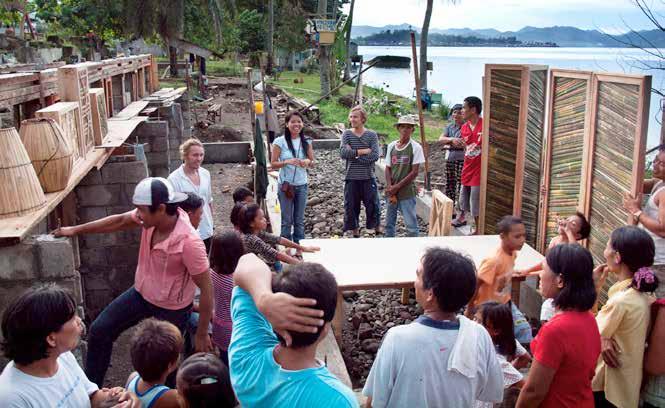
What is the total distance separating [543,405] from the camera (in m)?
2.87

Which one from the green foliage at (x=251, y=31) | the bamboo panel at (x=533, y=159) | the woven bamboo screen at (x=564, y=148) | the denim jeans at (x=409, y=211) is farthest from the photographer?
the green foliage at (x=251, y=31)

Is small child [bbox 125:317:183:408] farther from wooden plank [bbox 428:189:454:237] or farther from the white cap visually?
wooden plank [bbox 428:189:454:237]

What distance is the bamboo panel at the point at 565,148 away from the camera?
5.63 metres

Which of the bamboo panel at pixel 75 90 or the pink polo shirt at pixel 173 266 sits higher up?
the bamboo panel at pixel 75 90

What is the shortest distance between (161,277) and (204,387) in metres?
1.56

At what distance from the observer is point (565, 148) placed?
587 centimetres

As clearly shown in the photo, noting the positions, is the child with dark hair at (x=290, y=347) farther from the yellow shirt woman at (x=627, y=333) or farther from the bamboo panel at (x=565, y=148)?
the bamboo panel at (x=565, y=148)

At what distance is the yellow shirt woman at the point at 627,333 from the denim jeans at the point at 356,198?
4247mm

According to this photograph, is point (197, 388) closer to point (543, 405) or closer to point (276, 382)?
point (276, 382)

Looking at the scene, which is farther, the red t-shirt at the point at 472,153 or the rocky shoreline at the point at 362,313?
the red t-shirt at the point at 472,153

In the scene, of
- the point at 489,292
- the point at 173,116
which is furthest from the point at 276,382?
the point at 173,116

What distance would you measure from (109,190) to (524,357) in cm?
438

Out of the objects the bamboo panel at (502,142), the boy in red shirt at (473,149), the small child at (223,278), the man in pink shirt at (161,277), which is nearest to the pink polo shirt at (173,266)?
the man in pink shirt at (161,277)

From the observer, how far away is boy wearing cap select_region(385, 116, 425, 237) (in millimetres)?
6785
